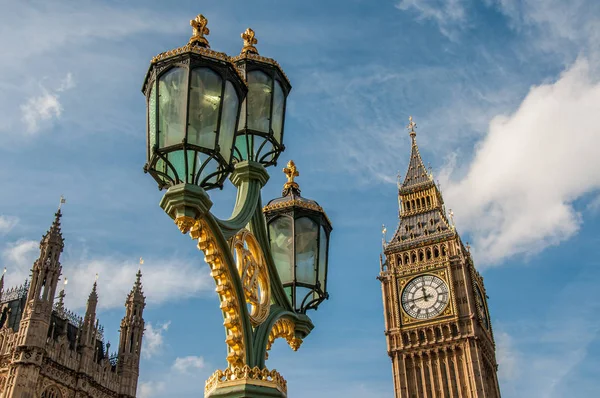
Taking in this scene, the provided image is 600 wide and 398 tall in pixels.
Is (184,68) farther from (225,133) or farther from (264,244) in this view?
(264,244)

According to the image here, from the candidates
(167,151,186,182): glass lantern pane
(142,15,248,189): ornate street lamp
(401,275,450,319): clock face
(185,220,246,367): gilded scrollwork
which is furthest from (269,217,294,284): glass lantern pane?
(401,275,450,319): clock face

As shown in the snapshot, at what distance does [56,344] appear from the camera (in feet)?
117

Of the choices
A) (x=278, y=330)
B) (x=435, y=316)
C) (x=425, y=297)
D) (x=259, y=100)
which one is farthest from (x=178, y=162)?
(x=425, y=297)

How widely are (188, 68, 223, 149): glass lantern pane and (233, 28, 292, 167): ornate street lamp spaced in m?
1.03

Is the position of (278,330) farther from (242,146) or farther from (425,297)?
(425,297)

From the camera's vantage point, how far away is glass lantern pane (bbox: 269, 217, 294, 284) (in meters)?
6.36

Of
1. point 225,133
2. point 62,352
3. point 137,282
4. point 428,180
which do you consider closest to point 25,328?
point 62,352

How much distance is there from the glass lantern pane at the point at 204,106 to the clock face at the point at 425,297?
4878 cm

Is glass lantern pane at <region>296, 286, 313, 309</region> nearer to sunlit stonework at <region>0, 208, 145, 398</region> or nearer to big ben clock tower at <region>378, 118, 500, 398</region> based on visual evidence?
sunlit stonework at <region>0, 208, 145, 398</region>

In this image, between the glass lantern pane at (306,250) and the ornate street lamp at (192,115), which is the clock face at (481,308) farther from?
the ornate street lamp at (192,115)

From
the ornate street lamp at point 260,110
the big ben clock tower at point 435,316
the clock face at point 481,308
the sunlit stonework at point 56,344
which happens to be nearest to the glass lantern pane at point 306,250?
the ornate street lamp at point 260,110

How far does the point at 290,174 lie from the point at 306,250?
1.09 m

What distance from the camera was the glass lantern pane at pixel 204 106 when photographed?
471 centimetres

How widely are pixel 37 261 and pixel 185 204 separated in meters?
34.5
